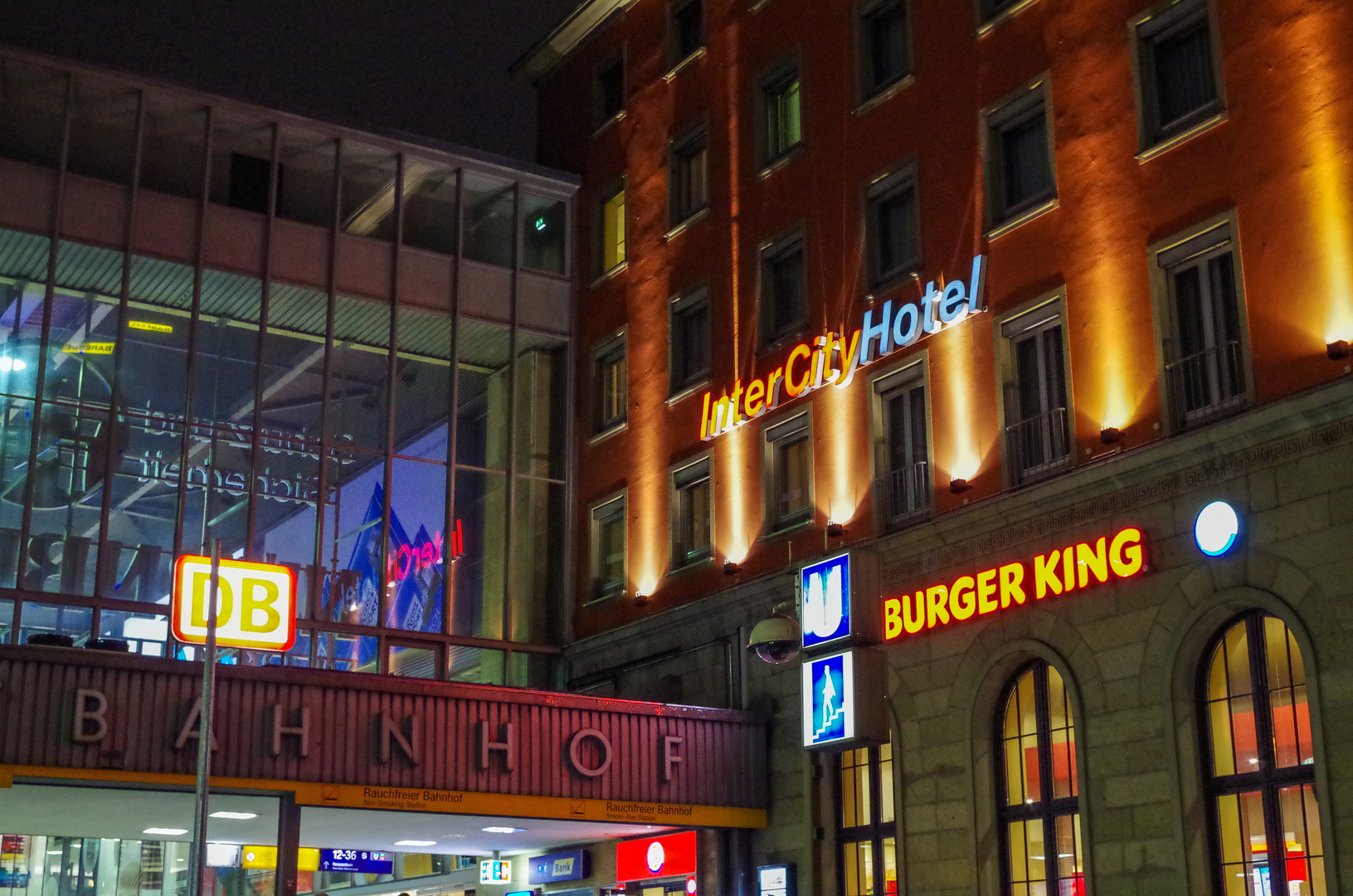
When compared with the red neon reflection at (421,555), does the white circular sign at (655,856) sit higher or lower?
lower

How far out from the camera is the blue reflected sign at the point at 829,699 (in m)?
24.9

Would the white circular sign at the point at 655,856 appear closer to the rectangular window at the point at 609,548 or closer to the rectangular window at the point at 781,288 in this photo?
the rectangular window at the point at 609,548

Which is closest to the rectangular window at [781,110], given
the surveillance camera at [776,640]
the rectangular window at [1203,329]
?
the surveillance camera at [776,640]

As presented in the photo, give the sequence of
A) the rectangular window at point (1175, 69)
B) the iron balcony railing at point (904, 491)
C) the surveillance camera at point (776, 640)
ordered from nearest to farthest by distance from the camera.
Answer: the rectangular window at point (1175, 69) → the surveillance camera at point (776, 640) → the iron balcony railing at point (904, 491)

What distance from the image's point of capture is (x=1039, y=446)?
2452cm

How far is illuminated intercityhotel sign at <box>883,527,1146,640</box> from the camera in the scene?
2223cm

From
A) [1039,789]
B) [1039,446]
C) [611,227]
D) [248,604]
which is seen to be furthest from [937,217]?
[248,604]

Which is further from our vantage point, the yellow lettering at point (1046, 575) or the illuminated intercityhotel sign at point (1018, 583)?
the yellow lettering at point (1046, 575)

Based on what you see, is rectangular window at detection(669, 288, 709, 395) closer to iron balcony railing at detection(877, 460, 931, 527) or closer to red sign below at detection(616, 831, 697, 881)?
iron balcony railing at detection(877, 460, 931, 527)

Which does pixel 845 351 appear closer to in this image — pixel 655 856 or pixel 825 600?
pixel 825 600

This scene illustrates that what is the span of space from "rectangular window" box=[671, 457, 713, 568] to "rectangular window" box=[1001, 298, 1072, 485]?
8.58m

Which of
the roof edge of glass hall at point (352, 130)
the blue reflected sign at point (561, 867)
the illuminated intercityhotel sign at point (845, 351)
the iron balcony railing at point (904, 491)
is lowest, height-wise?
the blue reflected sign at point (561, 867)

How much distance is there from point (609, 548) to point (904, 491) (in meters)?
10.3

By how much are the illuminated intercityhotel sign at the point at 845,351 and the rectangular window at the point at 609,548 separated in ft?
12.4
